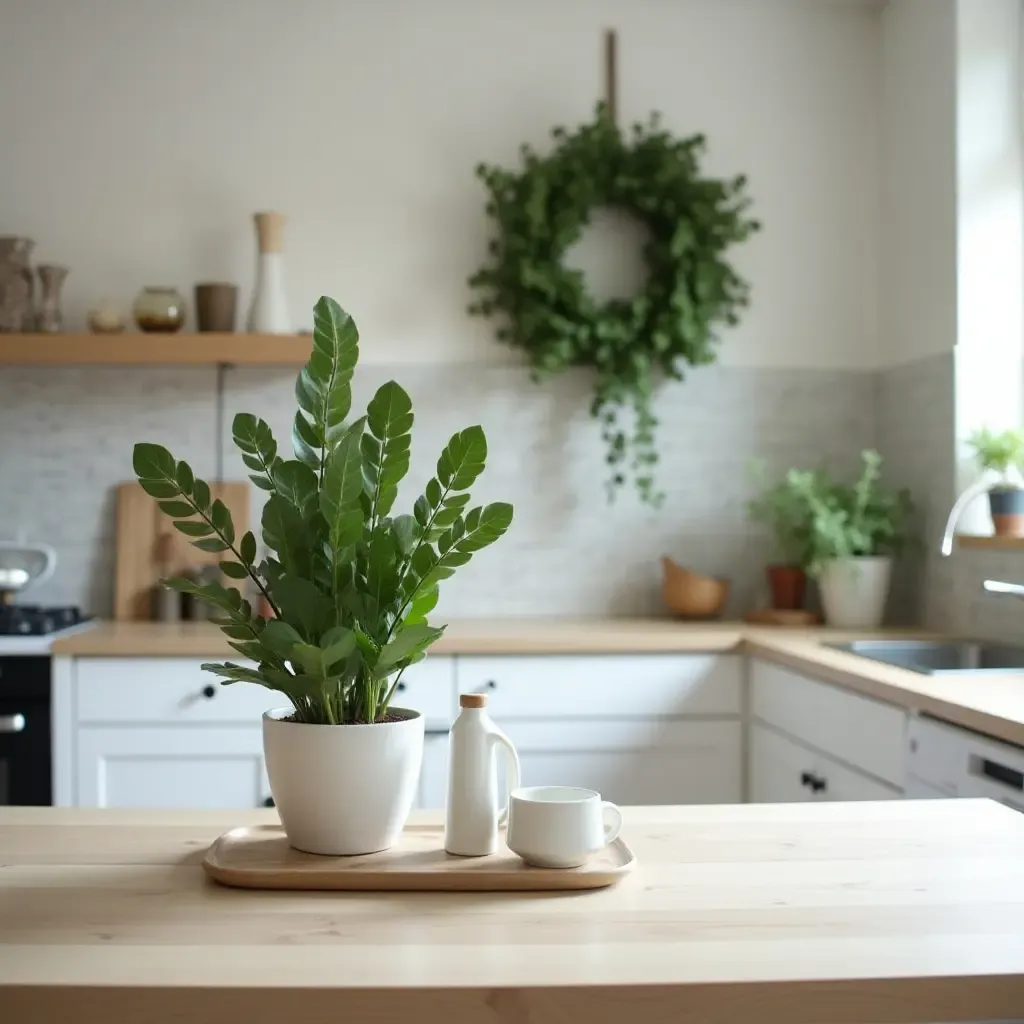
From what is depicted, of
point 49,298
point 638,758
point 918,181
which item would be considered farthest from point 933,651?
point 49,298

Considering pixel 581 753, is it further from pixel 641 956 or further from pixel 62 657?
pixel 641 956

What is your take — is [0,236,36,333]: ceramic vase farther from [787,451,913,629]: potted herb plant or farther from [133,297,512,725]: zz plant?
[133,297,512,725]: zz plant

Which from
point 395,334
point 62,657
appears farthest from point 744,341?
point 62,657

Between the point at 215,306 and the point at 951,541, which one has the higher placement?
the point at 215,306

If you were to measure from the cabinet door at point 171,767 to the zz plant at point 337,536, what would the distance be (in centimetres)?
199

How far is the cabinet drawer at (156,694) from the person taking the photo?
3252mm

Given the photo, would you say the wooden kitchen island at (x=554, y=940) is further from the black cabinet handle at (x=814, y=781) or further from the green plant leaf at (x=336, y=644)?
the black cabinet handle at (x=814, y=781)

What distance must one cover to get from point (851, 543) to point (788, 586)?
0.95 ft

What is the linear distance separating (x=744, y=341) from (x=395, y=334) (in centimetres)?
109

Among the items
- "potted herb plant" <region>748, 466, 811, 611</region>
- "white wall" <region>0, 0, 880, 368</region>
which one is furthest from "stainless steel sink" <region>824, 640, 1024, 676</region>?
"white wall" <region>0, 0, 880, 368</region>

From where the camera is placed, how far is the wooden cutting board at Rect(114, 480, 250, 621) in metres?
3.84

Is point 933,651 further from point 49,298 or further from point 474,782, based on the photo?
point 49,298

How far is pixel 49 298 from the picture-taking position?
145 inches

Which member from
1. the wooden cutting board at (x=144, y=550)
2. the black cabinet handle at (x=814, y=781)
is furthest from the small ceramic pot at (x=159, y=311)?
the black cabinet handle at (x=814, y=781)
